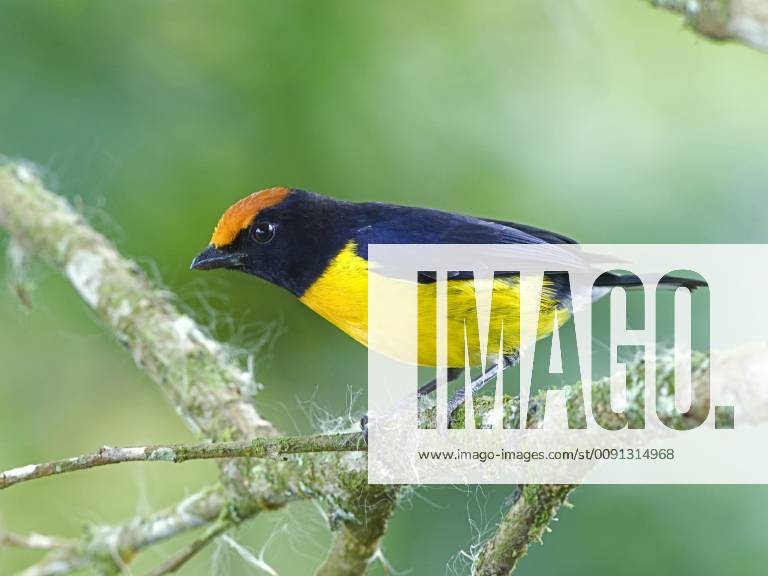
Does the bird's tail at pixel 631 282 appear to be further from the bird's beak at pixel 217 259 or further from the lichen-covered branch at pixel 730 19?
the bird's beak at pixel 217 259

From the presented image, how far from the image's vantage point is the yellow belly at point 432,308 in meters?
3.15

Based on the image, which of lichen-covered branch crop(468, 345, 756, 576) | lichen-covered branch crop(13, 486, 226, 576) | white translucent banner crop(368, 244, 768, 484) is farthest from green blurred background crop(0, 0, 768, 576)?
lichen-covered branch crop(468, 345, 756, 576)

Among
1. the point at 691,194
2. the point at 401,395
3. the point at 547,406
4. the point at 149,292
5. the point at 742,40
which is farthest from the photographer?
the point at 691,194

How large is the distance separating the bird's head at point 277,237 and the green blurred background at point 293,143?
83 cm

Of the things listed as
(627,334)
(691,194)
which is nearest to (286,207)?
(627,334)

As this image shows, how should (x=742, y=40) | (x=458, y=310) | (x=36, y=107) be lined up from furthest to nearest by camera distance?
(x=36, y=107) → (x=458, y=310) → (x=742, y=40)

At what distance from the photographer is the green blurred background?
185 inches

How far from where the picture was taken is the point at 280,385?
16.3 ft

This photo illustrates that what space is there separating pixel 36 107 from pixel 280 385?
6.28 feet

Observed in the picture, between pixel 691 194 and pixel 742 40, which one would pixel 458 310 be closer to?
pixel 742 40

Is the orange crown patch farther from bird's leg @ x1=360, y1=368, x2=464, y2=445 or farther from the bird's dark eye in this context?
bird's leg @ x1=360, y1=368, x2=464, y2=445

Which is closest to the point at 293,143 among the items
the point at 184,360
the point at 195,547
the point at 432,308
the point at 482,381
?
the point at 184,360

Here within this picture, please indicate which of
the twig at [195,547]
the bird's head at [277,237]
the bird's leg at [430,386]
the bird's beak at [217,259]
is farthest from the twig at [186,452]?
the bird's beak at [217,259]

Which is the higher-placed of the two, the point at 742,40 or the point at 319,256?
the point at 742,40
